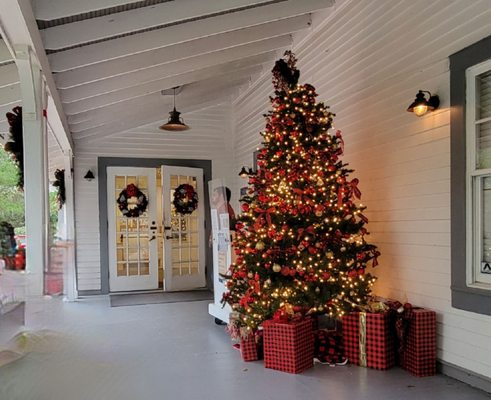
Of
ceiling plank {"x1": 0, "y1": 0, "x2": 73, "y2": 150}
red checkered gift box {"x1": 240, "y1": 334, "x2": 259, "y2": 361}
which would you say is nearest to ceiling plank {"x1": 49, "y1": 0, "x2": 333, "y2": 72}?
ceiling plank {"x1": 0, "y1": 0, "x2": 73, "y2": 150}

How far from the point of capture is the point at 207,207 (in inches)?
297

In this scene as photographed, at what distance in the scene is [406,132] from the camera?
3.50 m

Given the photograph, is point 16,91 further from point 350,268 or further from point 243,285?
point 350,268

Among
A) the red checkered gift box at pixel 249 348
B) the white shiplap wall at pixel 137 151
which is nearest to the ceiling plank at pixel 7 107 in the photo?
the white shiplap wall at pixel 137 151

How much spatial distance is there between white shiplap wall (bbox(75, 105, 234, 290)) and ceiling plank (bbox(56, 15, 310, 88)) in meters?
2.79

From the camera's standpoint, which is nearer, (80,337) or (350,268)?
(350,268)

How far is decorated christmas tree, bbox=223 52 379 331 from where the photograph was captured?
340cm

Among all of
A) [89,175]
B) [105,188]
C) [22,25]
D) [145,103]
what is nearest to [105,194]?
[105,188]

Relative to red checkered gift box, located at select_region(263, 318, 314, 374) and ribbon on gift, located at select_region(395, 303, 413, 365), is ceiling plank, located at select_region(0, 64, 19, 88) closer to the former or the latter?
red checkered gift box, located at select_region(263, 318, 314, 374)

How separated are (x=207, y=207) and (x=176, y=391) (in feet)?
15.7

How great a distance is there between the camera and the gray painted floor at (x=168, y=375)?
2.86 metres

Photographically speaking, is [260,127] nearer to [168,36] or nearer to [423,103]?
[168,36]

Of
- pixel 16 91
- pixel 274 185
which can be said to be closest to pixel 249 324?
pixel 274 185

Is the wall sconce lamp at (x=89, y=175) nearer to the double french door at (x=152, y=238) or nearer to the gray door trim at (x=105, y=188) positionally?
the gray door trim at (x=105, y=188)
